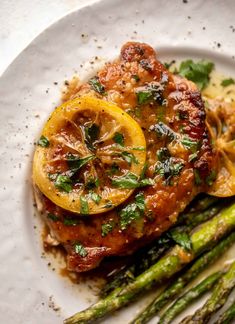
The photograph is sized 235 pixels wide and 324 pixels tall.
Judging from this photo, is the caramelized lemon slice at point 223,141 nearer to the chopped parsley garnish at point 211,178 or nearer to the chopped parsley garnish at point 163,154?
the chopped parsley garnish at point 211,178

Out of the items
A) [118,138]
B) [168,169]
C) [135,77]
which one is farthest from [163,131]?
[135,77]

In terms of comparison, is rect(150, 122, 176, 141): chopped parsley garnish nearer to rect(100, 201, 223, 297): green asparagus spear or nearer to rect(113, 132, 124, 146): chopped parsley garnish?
rect(113, 132, 124, 146): chopped parsley garnish

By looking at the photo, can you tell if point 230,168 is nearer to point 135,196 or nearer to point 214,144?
point 214,144

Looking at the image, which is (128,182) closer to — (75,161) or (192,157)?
(75,161)

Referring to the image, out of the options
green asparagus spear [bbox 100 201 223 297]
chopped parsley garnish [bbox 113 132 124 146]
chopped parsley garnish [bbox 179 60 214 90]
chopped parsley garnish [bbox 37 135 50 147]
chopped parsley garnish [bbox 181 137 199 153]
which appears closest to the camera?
chopped parsley garnish [bbox 113 132 124 146]

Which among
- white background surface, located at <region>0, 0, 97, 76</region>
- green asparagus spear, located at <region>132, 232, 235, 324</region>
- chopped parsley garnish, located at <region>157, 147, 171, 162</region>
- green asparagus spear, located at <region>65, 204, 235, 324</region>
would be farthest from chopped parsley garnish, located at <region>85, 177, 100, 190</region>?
white background surface, located at <region>0, 0, 97, 76</region>

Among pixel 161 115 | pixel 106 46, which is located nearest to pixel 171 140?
pixel 161 115
